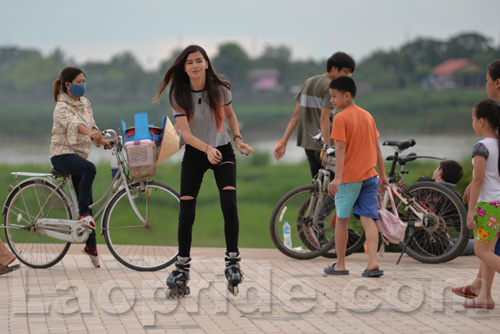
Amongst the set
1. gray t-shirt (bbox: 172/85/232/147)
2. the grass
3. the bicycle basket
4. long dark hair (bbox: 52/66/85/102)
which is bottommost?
the grass

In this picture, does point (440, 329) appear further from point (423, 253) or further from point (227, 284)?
point (423, 253)

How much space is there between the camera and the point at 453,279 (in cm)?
693

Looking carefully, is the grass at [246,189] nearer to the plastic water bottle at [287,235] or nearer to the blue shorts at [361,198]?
the plastic water bottle at [287,235]

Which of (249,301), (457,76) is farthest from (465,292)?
(457,76)

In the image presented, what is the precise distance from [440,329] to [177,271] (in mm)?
1984

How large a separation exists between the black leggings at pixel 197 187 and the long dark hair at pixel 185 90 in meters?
0.25

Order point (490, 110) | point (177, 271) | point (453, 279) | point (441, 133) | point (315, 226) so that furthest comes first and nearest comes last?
point (441, 133)
point (315, 226)
point (453, 279)
point (177, 271)
point (490, 110)

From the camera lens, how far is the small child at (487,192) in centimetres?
563

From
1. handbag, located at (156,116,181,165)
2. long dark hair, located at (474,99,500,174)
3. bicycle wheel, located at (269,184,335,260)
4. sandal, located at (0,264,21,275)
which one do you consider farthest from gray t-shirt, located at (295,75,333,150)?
sandal, located at (0,264,21,275)

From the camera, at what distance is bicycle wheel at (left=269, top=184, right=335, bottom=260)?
315 inches

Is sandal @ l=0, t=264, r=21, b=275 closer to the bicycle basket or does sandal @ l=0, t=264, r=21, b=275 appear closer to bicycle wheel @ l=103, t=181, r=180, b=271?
bicycle wheel @ l=103, t=181, r=180, b=271

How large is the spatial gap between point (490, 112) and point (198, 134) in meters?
2.09

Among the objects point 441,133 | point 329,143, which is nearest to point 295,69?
point 441,133

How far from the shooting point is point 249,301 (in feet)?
20.0
